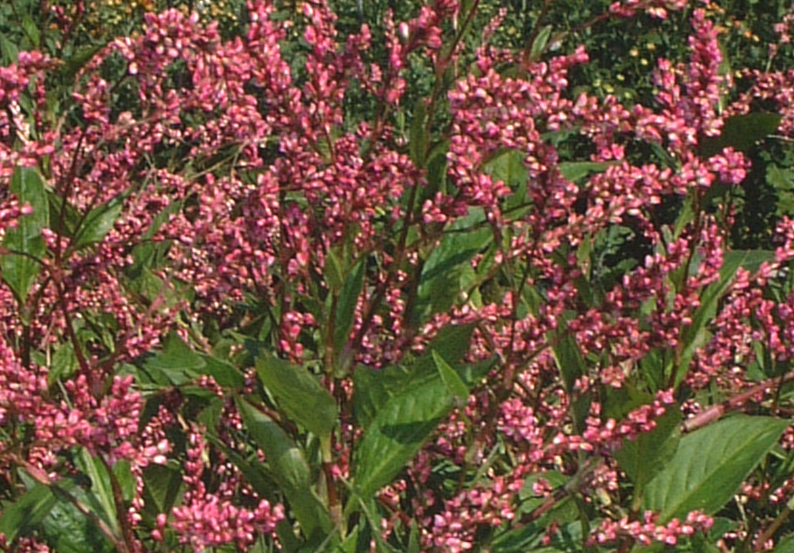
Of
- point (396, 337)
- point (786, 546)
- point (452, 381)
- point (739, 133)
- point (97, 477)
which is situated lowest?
point (786, 546)

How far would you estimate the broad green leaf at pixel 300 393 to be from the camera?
1.56 m

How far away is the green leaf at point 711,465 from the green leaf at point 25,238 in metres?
0.93

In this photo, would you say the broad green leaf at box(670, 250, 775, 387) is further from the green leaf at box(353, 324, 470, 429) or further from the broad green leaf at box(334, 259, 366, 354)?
the broad green leaf at box(334, 259, 366, 354)

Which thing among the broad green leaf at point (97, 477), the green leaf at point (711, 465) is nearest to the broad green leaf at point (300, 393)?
the broad green leaf at point (97, 477)

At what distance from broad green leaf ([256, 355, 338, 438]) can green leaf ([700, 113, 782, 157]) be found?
0.66 m

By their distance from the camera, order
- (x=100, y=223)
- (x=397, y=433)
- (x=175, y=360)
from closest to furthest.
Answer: (x=397, y=433), (x=175, y=360), (x=100, y=223)

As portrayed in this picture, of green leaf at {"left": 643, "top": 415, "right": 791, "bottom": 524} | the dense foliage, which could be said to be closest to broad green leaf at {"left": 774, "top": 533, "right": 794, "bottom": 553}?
the dense foliage

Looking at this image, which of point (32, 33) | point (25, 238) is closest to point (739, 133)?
point (25, 238)

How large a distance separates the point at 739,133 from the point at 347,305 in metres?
0.61

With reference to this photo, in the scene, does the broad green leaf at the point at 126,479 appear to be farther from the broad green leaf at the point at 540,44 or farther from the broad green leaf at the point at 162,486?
the broad green leaf at the point at 540,44

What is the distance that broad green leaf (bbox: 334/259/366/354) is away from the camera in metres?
1.75

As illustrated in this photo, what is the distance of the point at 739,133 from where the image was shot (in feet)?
6.36

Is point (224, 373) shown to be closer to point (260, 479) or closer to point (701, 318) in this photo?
point (260, 479)

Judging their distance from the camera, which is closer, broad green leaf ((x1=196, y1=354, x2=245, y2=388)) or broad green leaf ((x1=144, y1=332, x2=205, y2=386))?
broad green leaf ((x1=196, y1=354, x2=245, y2=388))
